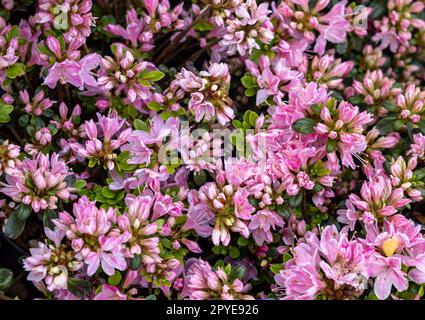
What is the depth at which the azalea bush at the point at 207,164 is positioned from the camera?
5.73ft

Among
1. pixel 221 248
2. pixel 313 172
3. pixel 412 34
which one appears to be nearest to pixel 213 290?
pixel 221 248

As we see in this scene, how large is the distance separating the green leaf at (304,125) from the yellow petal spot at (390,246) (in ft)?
1.32

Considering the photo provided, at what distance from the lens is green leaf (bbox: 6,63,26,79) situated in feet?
6.39

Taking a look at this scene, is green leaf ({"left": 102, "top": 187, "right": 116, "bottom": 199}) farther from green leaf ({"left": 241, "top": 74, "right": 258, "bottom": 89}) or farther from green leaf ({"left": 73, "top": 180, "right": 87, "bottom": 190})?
green leaf ({"left": 241, "top": 74, "right": 258, "bottom": 89})

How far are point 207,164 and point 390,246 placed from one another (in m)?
0.59

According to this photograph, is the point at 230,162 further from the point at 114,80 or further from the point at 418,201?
the point at 418,201

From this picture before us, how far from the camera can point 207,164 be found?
6.21 ft

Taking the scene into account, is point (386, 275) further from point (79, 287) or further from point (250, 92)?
point (79, 287)

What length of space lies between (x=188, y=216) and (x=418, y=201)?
0.80 m

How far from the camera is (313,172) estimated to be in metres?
1.95

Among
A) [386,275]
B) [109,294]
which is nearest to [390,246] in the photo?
[386,275]

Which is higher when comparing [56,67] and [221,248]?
[56,67]

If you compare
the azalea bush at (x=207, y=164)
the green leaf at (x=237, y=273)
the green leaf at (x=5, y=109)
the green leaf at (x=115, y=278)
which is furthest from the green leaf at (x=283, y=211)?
the green leaf at (x=5, y=109)
